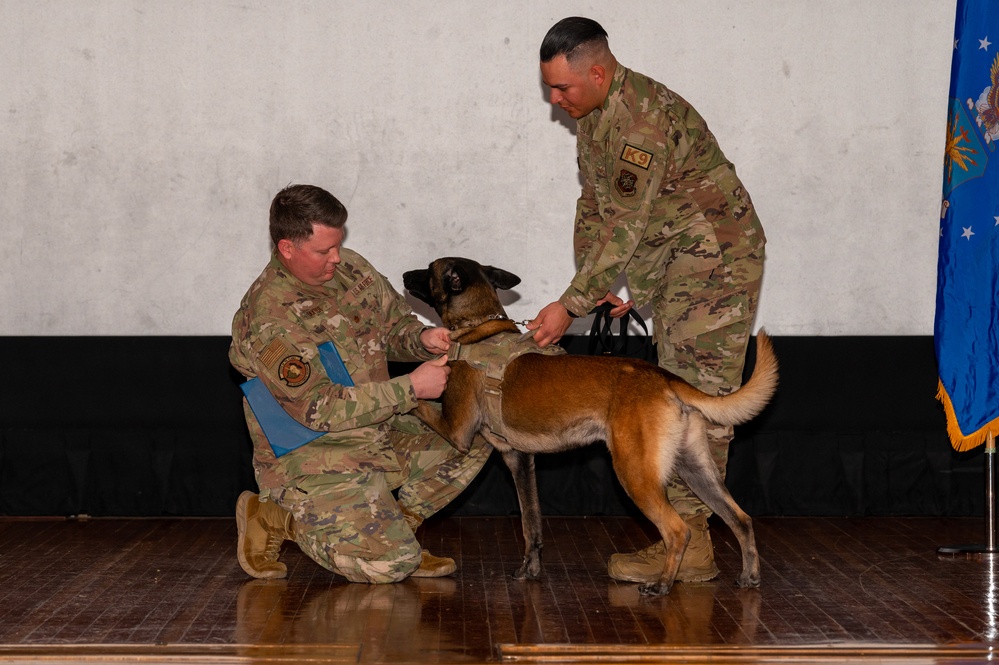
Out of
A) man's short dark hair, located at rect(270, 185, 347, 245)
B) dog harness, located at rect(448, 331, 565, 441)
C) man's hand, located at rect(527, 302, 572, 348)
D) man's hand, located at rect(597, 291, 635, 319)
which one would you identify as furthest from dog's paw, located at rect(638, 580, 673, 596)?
man's short dark hair, located at rect(270, 185, 347, 245)

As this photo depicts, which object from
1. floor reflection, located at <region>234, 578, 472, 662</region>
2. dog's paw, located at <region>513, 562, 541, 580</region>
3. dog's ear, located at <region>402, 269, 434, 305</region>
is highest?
dog's ear, located at <region>402, 269, 434, 305</region>

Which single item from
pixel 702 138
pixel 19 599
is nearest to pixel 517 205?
pixel 702 138

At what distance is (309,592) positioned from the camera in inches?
156

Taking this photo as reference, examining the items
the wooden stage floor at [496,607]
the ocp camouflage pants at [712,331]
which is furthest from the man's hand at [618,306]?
the wooden stage floor at [496,607]

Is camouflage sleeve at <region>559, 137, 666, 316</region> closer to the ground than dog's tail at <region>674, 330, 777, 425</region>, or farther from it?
farther from it

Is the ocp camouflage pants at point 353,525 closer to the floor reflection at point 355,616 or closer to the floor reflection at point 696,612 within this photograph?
the floor reflection at point 355,616

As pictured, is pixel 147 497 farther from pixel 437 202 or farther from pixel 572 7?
pixel 572 7

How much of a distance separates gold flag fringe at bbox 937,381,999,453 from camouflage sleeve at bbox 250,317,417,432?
2455mm

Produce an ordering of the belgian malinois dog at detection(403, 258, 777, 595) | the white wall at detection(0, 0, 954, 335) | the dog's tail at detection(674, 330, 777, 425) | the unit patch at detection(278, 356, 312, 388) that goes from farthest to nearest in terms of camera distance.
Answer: the white wall at detection(0, 0, 954, 335) < the unit patch at detection(278, 356, 312, 388) < the belgian malinois dog at detection(403, 258, 777, 595) < the dog's tail at detection(674, 330, 777, 425)

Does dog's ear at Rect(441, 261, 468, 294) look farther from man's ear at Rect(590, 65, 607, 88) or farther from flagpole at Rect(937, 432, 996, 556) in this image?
flagpole at Rect(937, 432, 996, 556)

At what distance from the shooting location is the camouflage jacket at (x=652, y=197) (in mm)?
3918

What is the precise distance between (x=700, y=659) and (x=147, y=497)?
11.5ft

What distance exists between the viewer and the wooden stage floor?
3.22 meters

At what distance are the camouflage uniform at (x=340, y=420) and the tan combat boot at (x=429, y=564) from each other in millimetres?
61
